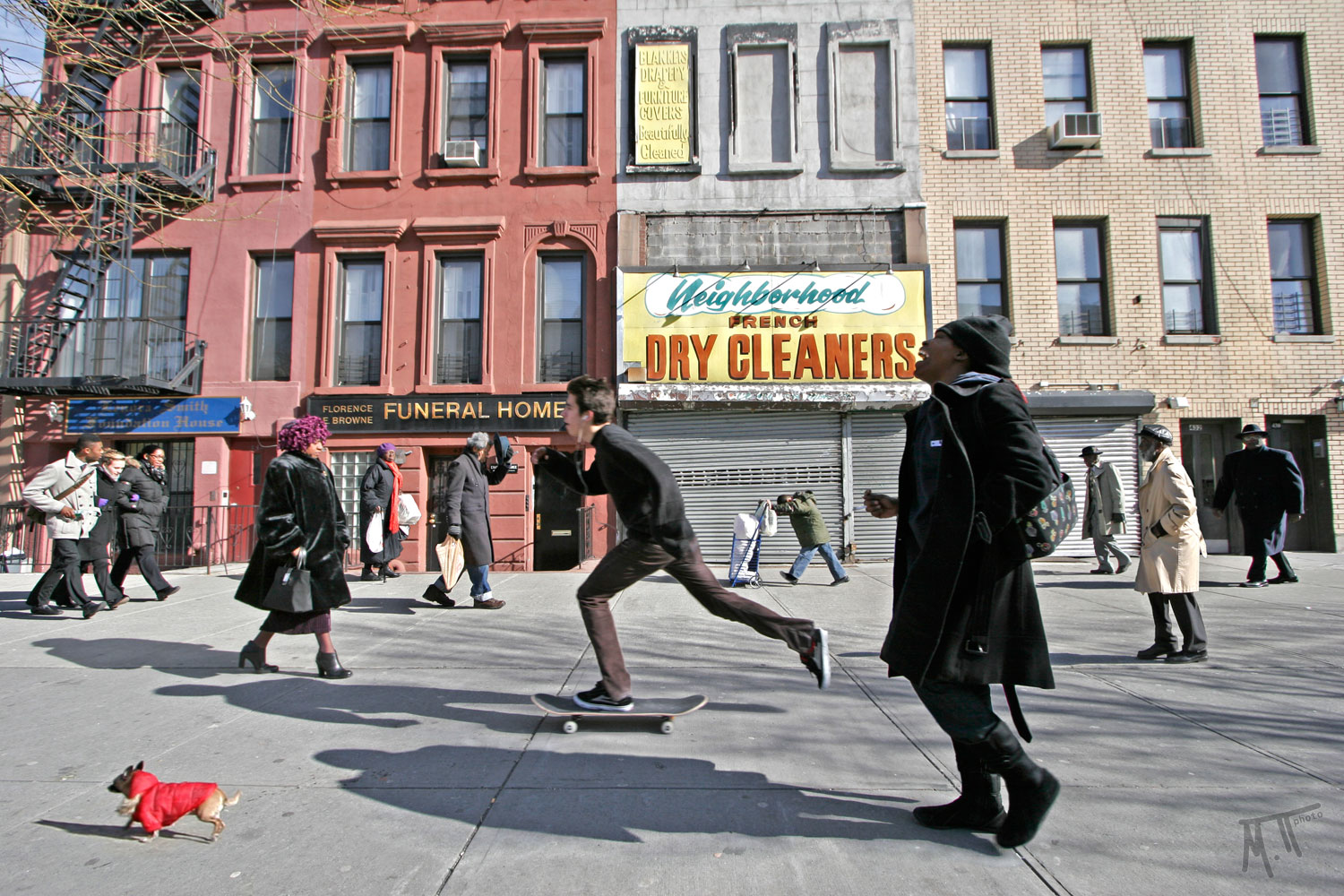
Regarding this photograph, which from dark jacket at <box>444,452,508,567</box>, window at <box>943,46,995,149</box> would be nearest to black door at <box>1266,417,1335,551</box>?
window at <box>943,46,995,149</box>

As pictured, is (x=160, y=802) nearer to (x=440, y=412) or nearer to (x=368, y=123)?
(x=440, y=412)

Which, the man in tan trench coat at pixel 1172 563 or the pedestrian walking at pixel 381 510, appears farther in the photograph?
the pedestrian walking at pixel 381 510

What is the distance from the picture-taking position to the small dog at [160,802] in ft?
8.75

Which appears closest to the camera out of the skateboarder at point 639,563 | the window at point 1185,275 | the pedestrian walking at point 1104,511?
the skateboarder at point 639,563

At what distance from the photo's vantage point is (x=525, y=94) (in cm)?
1311

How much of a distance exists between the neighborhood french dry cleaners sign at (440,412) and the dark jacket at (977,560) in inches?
400

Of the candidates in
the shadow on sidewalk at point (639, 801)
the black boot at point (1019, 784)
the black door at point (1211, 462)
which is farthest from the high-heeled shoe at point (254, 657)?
the black door at point (1211, 462)

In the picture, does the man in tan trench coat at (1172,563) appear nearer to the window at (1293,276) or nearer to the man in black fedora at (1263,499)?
Answer: the man in black fedora at (1263,499)

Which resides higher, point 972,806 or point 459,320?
point 459,320

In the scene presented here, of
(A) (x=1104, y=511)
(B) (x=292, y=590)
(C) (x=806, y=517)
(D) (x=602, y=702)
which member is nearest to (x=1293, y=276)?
(A) (x=1104, y=511)

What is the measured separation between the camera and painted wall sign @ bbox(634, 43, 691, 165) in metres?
12.9

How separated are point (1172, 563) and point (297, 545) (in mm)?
6100

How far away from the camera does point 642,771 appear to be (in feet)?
10.9

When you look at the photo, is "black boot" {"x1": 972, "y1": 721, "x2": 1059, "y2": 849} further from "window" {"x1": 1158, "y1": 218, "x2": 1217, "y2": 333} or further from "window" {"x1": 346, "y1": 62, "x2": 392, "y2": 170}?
"window" {"x1": 346, "y1": 62, "x2": 392, "y2": 170}
